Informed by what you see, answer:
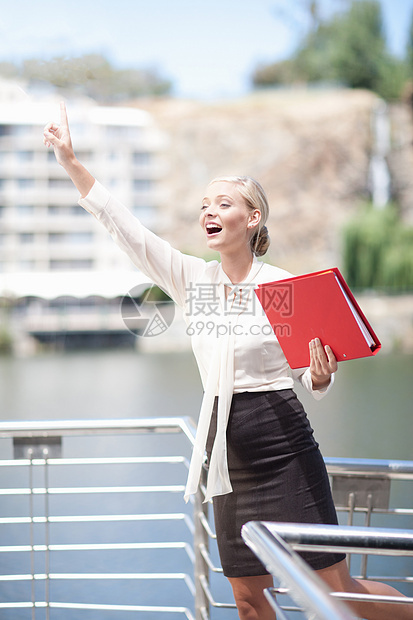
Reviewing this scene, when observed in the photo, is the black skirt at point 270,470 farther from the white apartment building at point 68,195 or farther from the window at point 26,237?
the window at point 26,237

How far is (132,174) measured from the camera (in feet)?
77.2

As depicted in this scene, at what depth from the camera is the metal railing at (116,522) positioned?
1.43 meters

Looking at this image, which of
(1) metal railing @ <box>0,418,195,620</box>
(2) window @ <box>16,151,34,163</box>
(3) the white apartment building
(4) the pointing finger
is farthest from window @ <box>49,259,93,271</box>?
(4) the pointing finger

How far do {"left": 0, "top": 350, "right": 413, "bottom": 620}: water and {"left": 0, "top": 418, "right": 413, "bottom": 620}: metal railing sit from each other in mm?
387

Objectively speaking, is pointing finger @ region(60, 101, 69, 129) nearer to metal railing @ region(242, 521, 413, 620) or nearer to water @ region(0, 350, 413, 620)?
metal railing @ region(242, 521, 413, 620)

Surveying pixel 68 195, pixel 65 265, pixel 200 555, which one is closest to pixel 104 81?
pixel 68 195

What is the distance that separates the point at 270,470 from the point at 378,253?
61.5ft

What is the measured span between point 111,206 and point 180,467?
3.99 metres

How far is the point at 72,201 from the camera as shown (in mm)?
23062

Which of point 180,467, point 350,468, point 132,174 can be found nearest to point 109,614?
point 350,468

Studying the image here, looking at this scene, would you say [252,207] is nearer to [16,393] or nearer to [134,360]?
[16,393]

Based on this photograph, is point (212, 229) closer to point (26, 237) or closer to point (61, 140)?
point (61, 140)

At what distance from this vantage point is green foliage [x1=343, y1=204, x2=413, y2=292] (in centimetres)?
1895

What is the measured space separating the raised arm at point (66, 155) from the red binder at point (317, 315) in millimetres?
346
